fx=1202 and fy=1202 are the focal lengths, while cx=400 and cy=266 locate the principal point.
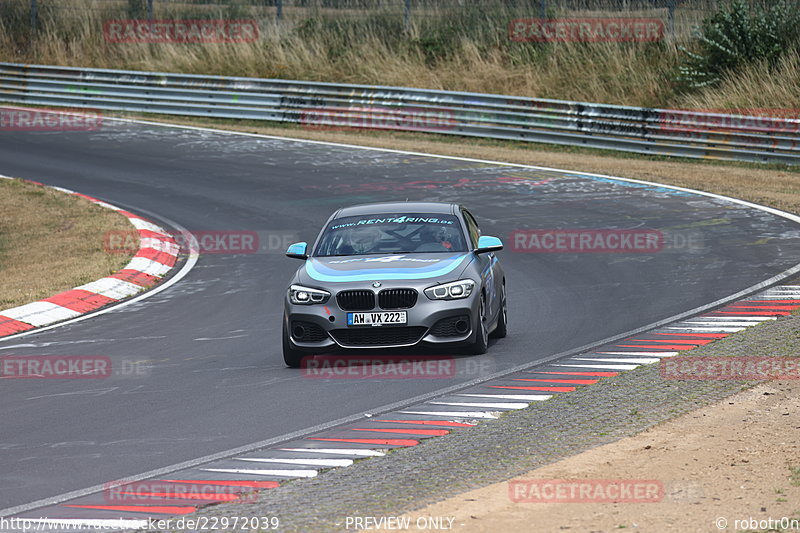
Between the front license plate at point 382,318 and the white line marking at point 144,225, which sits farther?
the white line marking at point 144,225

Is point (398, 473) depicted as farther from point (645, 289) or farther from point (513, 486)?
point (645, 289)

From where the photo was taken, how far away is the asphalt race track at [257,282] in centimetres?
897

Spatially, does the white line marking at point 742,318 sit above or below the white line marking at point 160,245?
below

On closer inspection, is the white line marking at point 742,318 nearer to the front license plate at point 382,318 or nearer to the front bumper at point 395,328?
the front bumper at point 395,328

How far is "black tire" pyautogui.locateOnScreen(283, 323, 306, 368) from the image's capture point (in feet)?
36.6

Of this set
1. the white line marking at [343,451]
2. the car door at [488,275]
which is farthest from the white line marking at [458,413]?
the car door at [488,275]

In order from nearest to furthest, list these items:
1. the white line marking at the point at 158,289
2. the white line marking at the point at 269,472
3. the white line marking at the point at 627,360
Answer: the white line marking at the point at 269,472, the white line marking at the point at 627,360, the white line marking at the point at 158,289

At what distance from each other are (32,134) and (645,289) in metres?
20.4

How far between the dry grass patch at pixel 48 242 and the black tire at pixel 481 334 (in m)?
6.46

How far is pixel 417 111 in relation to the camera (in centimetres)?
3019

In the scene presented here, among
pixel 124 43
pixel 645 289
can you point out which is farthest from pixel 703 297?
pixel 124 43

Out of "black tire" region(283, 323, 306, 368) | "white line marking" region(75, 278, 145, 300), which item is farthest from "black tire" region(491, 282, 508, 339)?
"white line marking" region(75, 278, 145, 300)

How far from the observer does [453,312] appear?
434 inches

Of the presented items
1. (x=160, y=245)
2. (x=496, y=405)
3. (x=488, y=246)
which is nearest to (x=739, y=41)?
(x=160, y=245)
